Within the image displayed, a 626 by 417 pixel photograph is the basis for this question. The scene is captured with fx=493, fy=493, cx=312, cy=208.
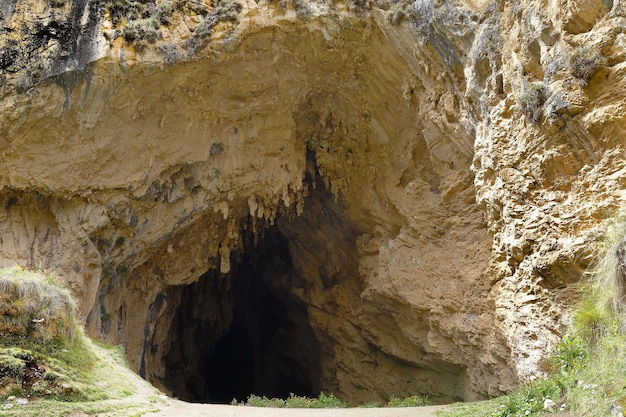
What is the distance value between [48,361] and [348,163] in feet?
32.7

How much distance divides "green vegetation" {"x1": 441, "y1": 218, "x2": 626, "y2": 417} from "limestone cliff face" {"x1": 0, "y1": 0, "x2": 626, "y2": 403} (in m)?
0.92

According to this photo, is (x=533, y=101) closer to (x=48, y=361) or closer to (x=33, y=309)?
(x=48, y=361)

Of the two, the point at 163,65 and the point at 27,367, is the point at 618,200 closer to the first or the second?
the point at 27,367

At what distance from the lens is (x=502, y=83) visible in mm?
9484

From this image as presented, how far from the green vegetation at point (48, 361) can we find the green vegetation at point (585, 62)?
8.54m

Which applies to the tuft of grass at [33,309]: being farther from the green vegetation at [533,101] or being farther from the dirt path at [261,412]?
the green vegetation at [533,101]

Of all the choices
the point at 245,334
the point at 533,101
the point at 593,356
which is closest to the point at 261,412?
the point at 593,356

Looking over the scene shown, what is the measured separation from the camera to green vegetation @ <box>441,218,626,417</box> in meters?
4.86

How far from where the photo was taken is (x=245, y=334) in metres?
23.8

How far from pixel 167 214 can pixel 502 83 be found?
389 inches

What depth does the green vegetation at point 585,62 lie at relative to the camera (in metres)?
6.99

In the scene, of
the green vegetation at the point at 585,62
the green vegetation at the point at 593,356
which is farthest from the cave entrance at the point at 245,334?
the green vegetation at the point at 593,356

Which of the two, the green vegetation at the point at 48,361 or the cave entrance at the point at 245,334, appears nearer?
the green vegetation at the point at 48,361

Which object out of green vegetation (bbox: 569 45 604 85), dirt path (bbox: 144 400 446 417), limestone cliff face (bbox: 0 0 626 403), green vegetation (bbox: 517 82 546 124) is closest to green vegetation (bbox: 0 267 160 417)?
dirt path (bbox: 144 400 446 417)
